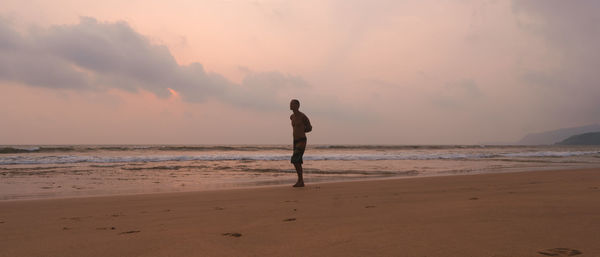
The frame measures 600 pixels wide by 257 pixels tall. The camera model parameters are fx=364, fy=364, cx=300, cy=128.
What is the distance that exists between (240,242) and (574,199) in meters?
3.72

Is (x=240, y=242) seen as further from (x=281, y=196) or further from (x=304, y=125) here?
(x=304, y=125)

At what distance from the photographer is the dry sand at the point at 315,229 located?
7.23ft

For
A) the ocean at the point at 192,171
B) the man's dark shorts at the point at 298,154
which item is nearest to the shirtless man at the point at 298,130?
the man's dark shorts at the point at 298,154

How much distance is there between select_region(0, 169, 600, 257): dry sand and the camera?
2.20 m

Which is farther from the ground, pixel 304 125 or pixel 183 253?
pixel 304 125

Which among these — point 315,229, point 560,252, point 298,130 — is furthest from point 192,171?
point 560,252

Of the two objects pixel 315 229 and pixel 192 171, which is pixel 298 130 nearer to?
pixel 315 229

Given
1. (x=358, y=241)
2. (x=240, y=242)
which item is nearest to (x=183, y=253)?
(x=240, y=242)

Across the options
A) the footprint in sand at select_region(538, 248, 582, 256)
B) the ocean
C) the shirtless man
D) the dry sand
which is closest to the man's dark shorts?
the shirtless man

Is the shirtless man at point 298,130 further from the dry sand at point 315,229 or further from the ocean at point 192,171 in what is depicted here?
the dry sand at point 315,229

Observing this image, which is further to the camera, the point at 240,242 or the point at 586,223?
the point at 586,223

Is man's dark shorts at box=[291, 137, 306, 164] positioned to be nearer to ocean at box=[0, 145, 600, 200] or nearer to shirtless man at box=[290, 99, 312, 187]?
shirtless man at box=[290, 99, 312, 187]

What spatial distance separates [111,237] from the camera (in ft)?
9.00

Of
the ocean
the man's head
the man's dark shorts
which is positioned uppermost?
the man's head
